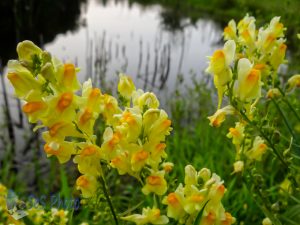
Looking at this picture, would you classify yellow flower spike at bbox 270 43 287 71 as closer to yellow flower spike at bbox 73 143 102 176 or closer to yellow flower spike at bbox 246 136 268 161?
yellow flower spike at bbox 246 136 268 161

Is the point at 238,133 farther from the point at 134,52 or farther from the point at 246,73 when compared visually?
the point at 134,52

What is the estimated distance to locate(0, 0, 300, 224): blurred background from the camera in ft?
11.9

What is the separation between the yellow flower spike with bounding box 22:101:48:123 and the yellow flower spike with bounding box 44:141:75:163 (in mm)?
77

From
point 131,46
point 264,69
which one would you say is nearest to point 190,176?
point 264,69

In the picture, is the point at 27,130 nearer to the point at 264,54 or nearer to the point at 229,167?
the point at 229,167

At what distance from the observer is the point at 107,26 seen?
1094 centimetres

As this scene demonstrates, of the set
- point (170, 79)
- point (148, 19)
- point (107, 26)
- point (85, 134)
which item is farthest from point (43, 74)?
point (148, 19)

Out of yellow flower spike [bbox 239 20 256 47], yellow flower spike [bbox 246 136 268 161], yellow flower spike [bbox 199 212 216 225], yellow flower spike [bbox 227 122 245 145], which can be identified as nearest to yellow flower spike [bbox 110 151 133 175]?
yellow flower spike [bbox 199 212 216 225]

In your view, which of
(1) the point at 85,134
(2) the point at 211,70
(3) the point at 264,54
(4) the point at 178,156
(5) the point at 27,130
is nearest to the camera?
(1) the point at 85,134

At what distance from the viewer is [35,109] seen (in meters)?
0.92

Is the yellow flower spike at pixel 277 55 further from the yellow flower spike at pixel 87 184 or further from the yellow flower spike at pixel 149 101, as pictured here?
the yellow flower spike at pixel 87 184

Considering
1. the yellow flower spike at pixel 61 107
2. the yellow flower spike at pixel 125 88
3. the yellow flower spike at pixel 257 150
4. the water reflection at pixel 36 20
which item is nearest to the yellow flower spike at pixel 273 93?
the yellow flower spike at pixel 257 150

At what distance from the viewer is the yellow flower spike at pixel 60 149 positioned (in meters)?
0.98

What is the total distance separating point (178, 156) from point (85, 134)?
2.46 meters
